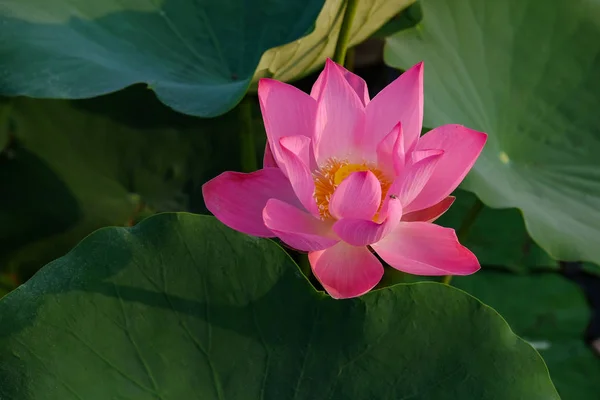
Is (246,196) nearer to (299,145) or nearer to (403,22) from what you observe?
(299,145)

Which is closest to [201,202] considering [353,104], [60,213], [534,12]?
[60,213]

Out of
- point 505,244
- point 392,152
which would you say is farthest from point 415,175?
point 505,244

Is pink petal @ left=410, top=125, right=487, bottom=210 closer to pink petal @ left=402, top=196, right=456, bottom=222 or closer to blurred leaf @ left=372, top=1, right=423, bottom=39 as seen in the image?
pink petal @ left=402, top=196, right=456, bottom=222

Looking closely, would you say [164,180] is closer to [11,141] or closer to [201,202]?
[201,202]

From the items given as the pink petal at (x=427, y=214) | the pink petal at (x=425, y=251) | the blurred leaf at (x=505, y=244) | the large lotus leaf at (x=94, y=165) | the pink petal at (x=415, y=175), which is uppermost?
the pink petal at (x=415, y=175)

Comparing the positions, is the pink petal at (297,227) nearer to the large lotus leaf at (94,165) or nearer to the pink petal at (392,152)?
the pink petal at (392,152)

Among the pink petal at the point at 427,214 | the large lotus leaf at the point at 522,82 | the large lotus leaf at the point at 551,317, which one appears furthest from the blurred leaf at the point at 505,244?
the pink petal at the point at 427,214

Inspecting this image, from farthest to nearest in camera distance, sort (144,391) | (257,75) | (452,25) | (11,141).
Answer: (11,141)
(452,25)
(257,75)
(144,391)
